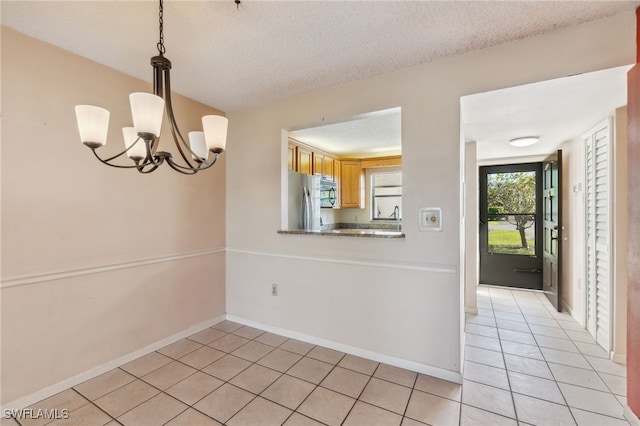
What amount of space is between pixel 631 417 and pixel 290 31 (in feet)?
10.3

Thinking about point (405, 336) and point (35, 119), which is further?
point (405, 336)

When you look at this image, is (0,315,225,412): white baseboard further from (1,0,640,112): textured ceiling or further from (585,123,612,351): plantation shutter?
(585,123,612,351): plantation shutter

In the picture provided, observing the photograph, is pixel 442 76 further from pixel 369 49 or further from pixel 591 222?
pixel 591 222

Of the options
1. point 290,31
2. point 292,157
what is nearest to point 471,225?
point 292,157

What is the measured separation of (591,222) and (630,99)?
64.7 inches

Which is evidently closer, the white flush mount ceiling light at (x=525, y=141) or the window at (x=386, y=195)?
the white flush mount ceiling light at (x=525, y=141)

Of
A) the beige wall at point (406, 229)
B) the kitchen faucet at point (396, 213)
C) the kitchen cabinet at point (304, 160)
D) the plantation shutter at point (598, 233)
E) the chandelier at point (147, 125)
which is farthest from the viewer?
the kitchen faucet at point (396, 213)

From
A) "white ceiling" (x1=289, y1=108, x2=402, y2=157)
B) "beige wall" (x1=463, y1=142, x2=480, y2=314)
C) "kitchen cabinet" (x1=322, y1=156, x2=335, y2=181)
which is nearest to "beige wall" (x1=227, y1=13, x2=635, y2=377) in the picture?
"white ceiling" (x1=289, y1=108, x2=402, y2=157)

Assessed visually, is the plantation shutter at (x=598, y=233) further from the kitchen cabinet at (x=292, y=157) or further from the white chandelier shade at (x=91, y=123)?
the white chandelier shade at (x=91, y=123)

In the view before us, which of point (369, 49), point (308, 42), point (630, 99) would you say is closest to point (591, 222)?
point (630, 99)

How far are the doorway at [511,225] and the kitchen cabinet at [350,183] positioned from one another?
6.94 feet

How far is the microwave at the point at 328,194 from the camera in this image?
4.68 m

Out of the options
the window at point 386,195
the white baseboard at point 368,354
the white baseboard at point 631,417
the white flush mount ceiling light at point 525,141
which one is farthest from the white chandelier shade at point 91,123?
the window at point 386,195

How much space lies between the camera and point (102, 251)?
2.22m
